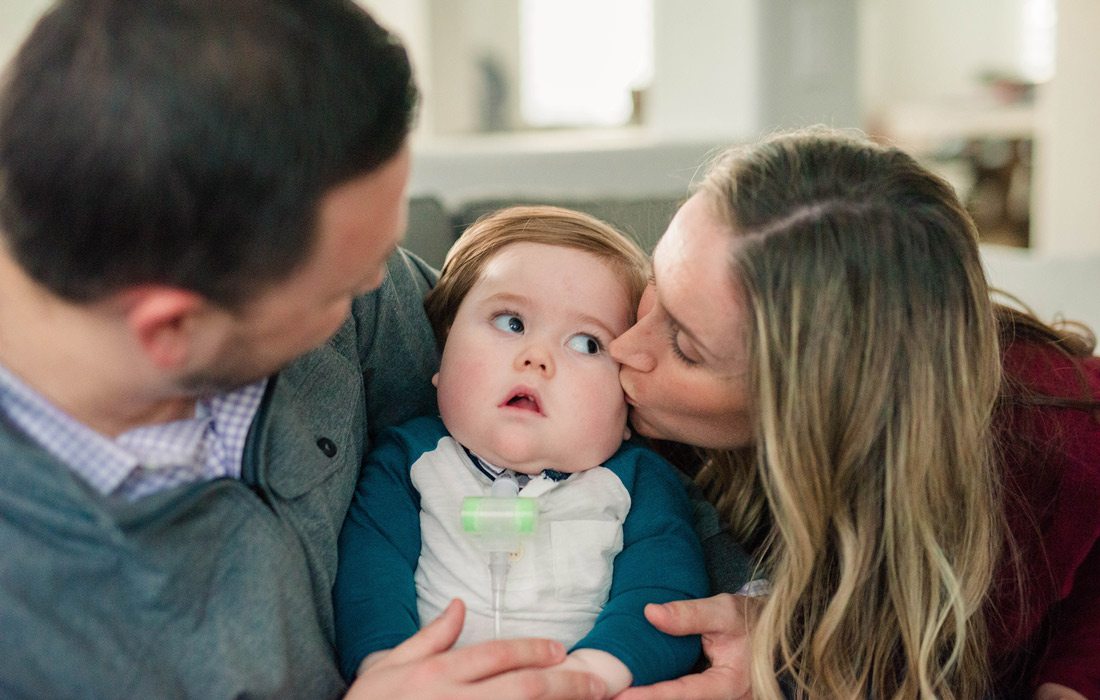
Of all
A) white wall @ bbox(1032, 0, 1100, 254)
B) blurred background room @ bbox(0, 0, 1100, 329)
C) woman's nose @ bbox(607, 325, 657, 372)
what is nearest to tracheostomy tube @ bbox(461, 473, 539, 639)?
woman's nose @ bbox(607, 325, 657, 372)

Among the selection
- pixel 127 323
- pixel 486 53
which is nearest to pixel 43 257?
pixel 127 323

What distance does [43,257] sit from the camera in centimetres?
79

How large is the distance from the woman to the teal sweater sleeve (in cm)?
26

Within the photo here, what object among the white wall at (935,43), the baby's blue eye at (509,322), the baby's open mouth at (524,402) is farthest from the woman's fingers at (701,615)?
the white wall at (935,43)

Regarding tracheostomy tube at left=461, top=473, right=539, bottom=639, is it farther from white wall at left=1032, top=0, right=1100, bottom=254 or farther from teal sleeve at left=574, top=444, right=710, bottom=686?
white wall at left=1032, top=0, right=1100, bottom=254

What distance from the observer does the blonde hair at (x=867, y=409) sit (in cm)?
111

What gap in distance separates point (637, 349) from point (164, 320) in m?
0.59

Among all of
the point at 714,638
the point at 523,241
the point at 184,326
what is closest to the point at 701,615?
the point at 714,638

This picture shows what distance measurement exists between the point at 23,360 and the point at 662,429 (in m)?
0.72

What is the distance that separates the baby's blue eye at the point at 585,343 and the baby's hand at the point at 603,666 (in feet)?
1.23

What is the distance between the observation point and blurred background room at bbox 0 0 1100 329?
2.60 m

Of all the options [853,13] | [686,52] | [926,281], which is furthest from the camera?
[686,52]

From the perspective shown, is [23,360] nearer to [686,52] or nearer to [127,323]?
[127,323]

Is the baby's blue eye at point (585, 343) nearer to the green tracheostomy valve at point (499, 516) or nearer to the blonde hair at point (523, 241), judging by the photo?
the blonde hair at point (523, 241)
